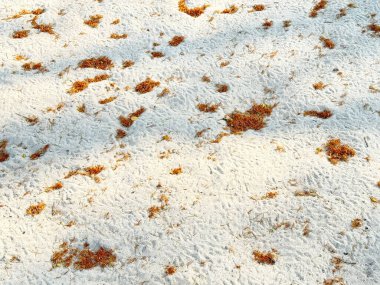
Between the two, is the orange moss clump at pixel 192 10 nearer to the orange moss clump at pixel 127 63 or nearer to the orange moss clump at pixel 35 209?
the orange moss clump at pixel 127 63

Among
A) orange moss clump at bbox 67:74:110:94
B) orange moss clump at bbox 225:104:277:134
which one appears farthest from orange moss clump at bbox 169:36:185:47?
orange moss clump at bbox 225:104:277:134

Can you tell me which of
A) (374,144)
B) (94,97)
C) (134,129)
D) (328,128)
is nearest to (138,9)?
(94,97)

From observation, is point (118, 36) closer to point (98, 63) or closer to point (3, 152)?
point (98, 63)

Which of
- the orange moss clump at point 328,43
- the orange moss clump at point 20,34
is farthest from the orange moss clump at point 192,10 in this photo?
the orange moss clump at point 20,34

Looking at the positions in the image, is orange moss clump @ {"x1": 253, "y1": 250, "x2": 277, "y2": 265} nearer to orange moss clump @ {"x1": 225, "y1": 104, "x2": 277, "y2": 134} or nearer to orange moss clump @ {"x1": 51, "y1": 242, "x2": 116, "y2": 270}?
orange moss clump @ {"x1": 51, "y1": 242, "x2": 116, "y2": 270}

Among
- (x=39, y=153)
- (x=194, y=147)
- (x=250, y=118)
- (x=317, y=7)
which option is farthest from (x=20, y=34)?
(x=317, y=7)
